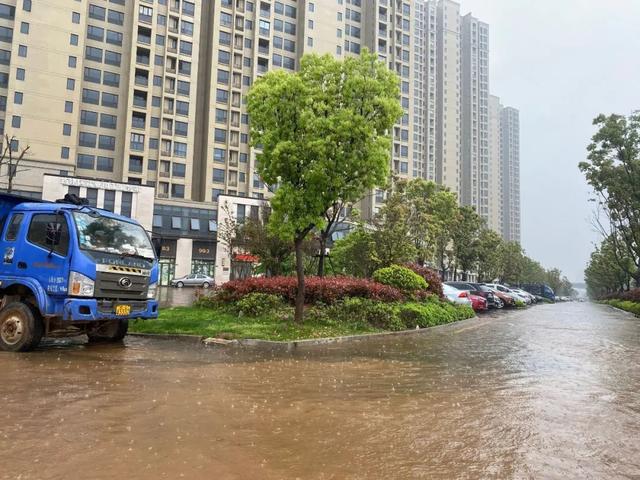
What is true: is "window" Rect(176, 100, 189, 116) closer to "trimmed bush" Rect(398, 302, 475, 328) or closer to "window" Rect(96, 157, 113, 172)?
"window" Rect(96, 157, 113, 172)

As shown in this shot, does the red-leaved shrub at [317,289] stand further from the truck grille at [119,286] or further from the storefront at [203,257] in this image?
the storefront at [203,257]

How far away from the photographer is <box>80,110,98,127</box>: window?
58906 millimetres

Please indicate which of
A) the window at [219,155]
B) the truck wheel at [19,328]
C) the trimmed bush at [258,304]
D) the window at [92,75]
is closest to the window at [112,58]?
the window at [92,75]

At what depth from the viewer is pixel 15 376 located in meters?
7.41

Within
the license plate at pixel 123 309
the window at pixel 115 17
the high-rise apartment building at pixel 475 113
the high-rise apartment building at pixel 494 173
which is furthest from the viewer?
the high-rise apartment building at pixel 494 173

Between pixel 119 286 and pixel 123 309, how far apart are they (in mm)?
453

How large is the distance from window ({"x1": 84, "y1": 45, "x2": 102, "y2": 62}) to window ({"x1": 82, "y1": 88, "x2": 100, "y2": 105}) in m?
3.88

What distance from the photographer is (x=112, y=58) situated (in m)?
60.8

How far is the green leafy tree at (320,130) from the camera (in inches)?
497

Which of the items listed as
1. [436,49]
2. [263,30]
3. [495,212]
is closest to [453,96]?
[436,49]

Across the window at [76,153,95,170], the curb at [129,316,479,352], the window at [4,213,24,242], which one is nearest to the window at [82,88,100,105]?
the window at [76,153,95,170]

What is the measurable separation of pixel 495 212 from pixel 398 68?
82.6 m

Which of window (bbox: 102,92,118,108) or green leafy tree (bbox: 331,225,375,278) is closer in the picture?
green leafy tree (bbox: 331,225,375,278)

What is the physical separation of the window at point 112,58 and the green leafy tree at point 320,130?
55.5 metres
